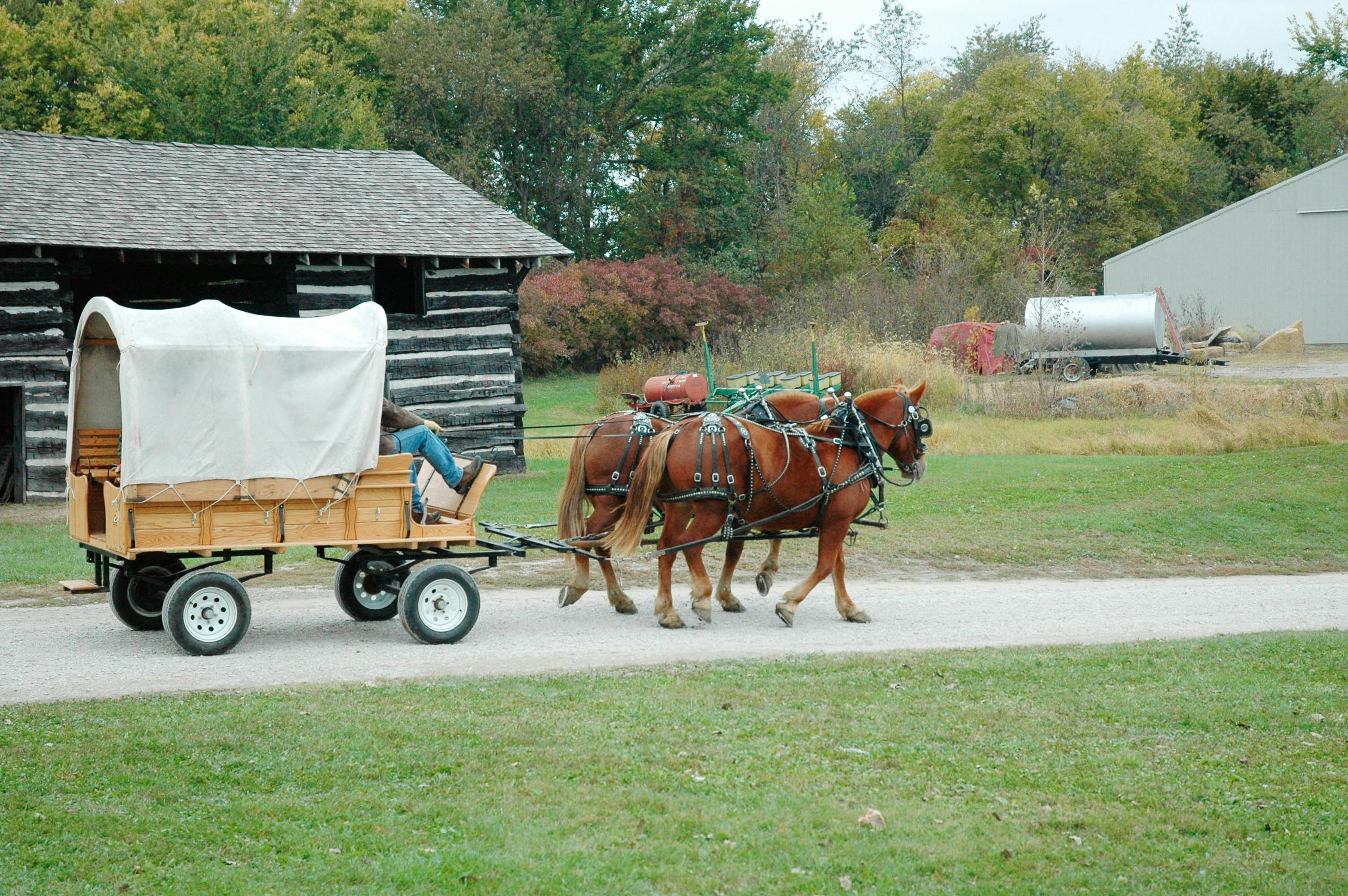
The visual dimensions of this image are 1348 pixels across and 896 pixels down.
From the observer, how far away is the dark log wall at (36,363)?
19125 millimetres

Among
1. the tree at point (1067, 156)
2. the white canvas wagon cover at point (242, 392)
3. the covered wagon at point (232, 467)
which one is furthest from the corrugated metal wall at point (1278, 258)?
the white canvas wagon cover at point (242, 392)

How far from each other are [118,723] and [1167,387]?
27.2m

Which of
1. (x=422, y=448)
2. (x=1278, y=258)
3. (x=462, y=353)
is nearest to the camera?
(x=422, y=448)

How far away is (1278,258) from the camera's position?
46812 mm

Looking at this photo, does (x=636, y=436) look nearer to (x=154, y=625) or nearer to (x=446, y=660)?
(x=446, y=660)

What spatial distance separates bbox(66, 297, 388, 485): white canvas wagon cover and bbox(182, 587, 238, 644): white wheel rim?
0.98m

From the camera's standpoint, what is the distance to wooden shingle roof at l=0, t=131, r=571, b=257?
19328 mm

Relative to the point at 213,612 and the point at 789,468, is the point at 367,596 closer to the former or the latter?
the point at 213,612

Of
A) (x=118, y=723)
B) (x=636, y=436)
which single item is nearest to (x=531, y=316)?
(x=636, y=436)

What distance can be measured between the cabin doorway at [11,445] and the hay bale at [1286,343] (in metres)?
37.5

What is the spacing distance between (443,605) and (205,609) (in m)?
1.76

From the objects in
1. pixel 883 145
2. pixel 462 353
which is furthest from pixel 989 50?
pixel 462 353

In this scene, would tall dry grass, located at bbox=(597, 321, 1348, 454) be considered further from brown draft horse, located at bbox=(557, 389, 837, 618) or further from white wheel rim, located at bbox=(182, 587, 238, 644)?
white wheel rim, located at bbox=(182, 587, 238, 644)

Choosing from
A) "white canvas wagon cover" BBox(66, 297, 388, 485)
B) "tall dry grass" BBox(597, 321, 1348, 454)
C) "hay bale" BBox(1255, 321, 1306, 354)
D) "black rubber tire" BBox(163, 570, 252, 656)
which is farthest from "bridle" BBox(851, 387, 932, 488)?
"hay bale" BBox(1255, 321, 1306, 354)
